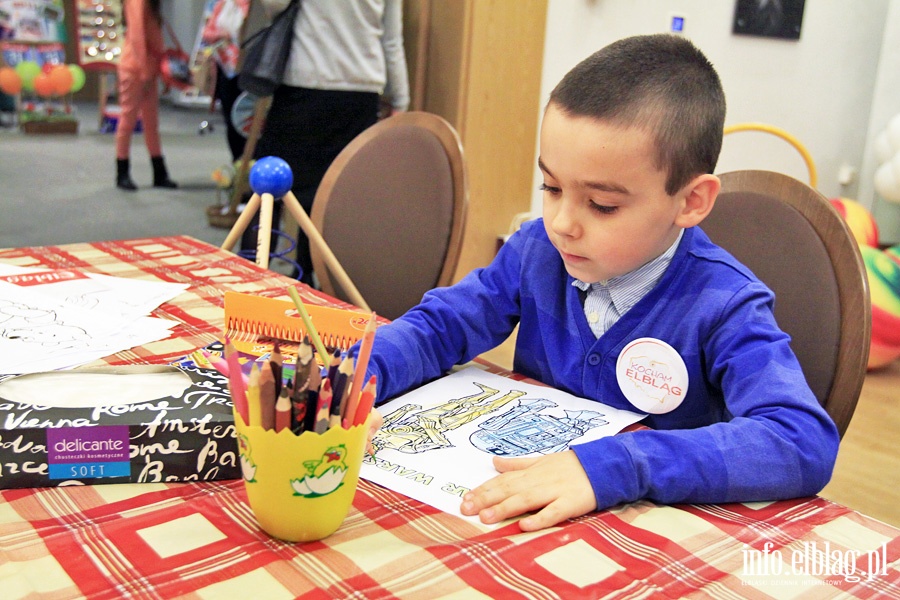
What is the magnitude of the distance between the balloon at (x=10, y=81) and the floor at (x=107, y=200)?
1.15 ft

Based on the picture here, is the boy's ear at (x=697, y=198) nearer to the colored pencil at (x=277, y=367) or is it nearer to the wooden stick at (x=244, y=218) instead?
the colored pencil at (x=277, y=367)

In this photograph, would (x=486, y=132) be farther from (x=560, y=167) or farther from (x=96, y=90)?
(x=96, y=90)

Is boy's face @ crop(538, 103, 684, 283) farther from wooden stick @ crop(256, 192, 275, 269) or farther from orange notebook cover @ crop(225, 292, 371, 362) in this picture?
wooden stick @ crop(256, 192, 275, 269)

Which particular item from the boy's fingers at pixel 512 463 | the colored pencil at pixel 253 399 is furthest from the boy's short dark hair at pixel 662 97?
the colored pencil at pixel 253 399

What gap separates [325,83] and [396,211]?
44.0 inches

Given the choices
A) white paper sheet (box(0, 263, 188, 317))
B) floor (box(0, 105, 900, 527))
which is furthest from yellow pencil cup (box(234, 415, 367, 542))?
floor (box(0, 105, 900, 527))

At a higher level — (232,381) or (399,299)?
(232,381)

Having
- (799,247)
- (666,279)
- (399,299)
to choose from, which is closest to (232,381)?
(666,279)

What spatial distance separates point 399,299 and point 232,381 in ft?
3.47

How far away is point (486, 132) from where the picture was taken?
3.17 meters

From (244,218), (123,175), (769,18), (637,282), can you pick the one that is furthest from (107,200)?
(637,282)

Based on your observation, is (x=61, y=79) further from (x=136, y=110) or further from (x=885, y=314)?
(x=885, y=314)

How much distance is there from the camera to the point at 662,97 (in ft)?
2.56

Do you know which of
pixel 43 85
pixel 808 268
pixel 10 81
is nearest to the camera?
pixel 808 268
